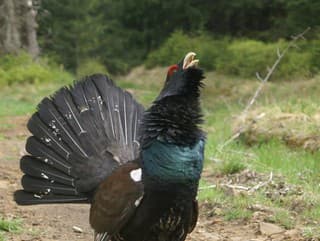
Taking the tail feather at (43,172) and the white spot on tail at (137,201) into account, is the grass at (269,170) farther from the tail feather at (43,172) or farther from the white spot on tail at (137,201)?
the white spot on tail at (137,201)

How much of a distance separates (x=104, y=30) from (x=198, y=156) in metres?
30.1

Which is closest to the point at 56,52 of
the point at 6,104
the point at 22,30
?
the point at 22,30

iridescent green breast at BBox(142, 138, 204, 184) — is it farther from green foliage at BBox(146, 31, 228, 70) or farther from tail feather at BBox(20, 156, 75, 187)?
green foliage at BBox(146, 31, 228, 70)

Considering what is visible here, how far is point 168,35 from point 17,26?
1185 cm

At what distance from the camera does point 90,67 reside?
30.0 m

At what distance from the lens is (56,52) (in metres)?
33.1

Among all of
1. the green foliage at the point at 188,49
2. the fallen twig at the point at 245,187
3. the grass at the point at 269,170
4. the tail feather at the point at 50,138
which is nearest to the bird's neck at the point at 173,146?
the tail feather at the point at 50,138

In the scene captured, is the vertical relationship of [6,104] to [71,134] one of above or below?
below

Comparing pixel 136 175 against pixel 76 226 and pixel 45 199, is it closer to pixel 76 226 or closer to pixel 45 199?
pixel 45 199

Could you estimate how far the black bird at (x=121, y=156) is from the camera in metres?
4.04

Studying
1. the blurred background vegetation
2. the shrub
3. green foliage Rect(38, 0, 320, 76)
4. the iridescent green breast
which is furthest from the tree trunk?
the iridescent green breast

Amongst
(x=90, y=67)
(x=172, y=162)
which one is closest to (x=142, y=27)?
(x=90, y=67)

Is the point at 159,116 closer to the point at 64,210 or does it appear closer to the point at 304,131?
the point at 64,210

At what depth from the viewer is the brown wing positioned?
4.16 meters
